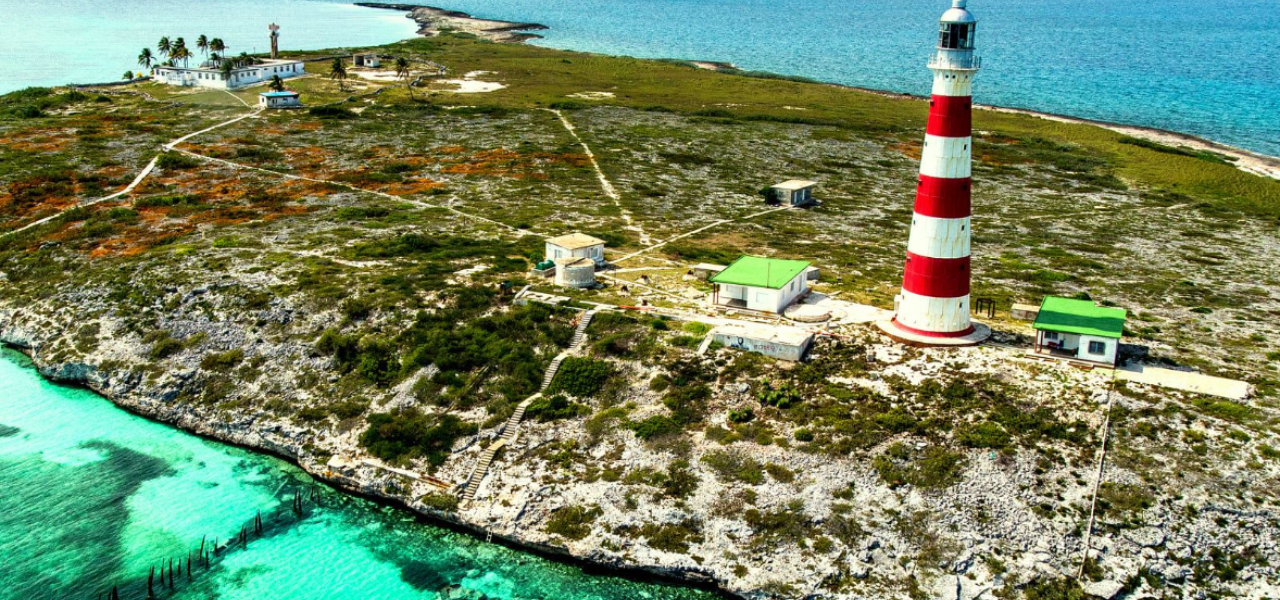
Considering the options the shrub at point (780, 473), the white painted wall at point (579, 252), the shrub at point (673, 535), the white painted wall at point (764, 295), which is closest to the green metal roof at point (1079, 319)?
the white painted wall at point (764, 295)

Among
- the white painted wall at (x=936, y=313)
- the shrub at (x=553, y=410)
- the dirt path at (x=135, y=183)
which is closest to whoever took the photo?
the shrub at (x=553, y=410)

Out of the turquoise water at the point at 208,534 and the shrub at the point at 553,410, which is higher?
the shrub at the point at 553,410

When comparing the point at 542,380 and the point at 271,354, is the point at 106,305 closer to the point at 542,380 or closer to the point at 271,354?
the point at 271,354

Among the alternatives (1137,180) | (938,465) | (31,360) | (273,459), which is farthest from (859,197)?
(31,360)

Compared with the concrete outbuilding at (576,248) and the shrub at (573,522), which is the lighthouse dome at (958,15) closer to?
the shrub at (573,522)

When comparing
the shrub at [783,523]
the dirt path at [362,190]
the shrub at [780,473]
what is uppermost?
the dirt path at [362,190]

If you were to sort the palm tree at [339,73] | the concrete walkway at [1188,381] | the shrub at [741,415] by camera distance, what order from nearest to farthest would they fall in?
the concrete walkway at [1188,381]
the shrub at [741,415]
the palm tree at [339,73]

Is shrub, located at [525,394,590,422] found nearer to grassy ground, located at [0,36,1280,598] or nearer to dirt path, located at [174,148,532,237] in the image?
grassy ground, located at [0,36,1280,598]

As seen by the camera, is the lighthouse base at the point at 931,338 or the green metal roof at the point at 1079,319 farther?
the lighthouse base at the point at 931,338
